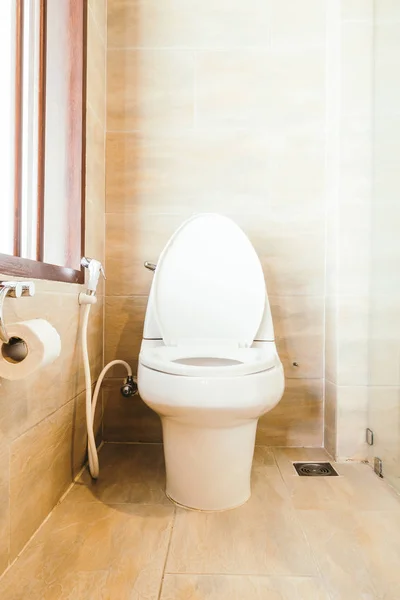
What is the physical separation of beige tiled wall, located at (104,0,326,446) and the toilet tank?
221 millimetres

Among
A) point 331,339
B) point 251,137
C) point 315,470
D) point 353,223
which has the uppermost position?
point 251,137

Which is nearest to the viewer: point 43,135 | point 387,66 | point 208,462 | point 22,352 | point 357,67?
point 22,352

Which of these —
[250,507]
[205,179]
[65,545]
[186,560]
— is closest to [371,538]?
[250,507]

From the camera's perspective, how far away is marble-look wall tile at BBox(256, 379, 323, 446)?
1391 millimetres

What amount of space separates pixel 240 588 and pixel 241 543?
13 cm

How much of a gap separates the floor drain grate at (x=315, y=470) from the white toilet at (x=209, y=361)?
0.26 meters

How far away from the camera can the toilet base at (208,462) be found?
93 cm

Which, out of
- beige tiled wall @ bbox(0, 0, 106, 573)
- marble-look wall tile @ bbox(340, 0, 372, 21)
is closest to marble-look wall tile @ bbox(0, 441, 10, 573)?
beige tiled wall @ bbox(0, 0, 106, 573)

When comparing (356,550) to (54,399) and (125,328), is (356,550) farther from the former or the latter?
(125,328)

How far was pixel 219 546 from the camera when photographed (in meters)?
0.82

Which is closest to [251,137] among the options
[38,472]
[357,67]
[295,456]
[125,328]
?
[357,67]

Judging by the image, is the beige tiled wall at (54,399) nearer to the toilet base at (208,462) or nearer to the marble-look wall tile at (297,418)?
the toilet base at (208,462)

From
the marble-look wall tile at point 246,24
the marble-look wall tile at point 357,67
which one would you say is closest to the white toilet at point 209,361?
the marble-look wall tile at point 357,67

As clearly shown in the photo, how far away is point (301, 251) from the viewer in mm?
1395
